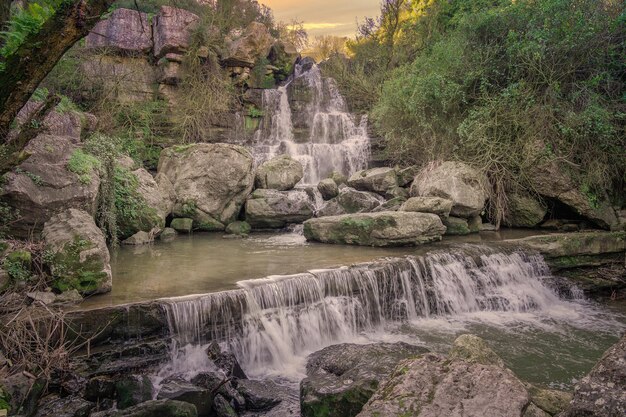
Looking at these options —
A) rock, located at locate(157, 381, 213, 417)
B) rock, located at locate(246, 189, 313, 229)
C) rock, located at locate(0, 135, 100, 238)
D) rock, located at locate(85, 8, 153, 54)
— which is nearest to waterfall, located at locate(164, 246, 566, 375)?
Result: rock, located at locate(157, 381, 213, 417)

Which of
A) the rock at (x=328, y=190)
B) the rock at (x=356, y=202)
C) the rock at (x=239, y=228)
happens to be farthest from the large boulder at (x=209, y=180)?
the rock at (x=356, y=202)

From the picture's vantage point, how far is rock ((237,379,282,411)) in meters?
4.18

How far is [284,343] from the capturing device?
5391 millimetres

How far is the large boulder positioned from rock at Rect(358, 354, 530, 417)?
7887 millimetres

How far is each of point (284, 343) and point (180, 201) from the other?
5.65 metres

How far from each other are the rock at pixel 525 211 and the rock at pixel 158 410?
865 cm

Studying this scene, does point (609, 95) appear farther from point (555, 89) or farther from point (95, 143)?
point (95, 143)

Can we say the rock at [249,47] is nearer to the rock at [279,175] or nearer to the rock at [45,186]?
the rock at [279,175]

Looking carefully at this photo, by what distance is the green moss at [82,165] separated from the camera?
6891 millimetres

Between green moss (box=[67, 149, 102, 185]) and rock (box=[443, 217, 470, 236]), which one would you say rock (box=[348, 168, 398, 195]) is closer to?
rock (box=[443, 217, 470, 236])

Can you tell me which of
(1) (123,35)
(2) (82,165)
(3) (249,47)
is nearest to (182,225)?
(2) (82,165)

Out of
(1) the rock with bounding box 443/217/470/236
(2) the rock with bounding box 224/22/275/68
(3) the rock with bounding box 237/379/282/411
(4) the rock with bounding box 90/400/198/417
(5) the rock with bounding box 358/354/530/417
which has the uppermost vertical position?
(2) the rock with bounding box 224/22/275/68

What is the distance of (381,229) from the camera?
318 inches

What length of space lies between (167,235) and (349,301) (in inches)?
194
